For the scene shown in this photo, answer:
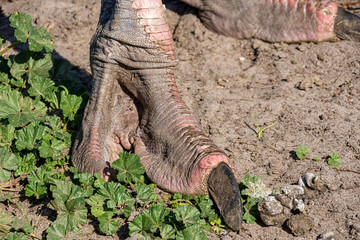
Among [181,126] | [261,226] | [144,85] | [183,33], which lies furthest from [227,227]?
[183,33]

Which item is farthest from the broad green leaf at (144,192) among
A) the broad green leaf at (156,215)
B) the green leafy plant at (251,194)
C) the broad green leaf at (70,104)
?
the broad green leaf at (70,104)

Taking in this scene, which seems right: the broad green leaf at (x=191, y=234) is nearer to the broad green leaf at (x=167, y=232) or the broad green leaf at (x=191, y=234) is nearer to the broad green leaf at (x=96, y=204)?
the broad green leaf at (x=167, y=232)

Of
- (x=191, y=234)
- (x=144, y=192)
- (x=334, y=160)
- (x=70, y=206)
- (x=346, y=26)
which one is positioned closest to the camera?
(x=191, y=234)

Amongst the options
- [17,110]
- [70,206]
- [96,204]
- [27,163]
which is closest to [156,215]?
[96,204]

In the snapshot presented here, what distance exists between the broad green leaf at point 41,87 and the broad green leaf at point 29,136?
0.47 m

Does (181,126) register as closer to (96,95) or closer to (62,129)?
(96,95)

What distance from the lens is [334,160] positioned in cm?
324

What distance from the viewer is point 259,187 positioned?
9.71 ft

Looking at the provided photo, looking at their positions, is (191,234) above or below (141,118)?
below

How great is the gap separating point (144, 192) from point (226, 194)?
0.49m

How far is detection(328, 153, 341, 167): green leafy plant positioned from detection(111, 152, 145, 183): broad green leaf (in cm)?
124

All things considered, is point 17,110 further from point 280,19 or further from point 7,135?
point 280,19

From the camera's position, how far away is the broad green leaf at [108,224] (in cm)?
275

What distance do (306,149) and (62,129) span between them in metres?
1.76
